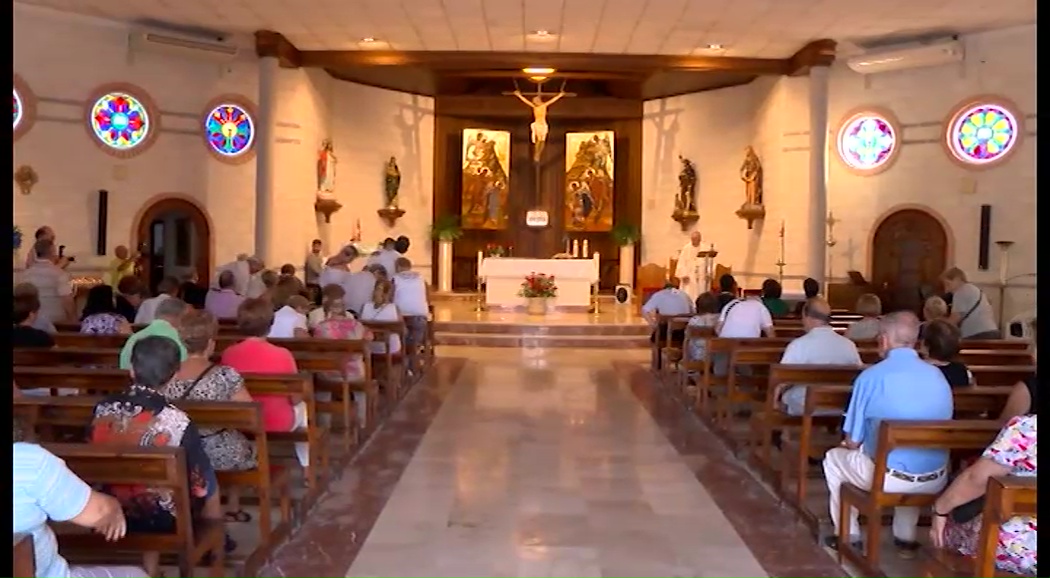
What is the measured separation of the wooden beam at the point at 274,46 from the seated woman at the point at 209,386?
11.0 meters

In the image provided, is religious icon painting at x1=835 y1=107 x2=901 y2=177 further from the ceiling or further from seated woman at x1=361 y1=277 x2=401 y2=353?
seated woman at x1=361 y1=277 x2=401 y2=353

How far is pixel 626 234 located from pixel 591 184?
1.58 meters

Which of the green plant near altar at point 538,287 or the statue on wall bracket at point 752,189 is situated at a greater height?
the statue on wall bracket at point 752,189

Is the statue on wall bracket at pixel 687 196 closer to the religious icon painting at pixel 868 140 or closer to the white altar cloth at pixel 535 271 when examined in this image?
the white altar cloth at pixel 535 271

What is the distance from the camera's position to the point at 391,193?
64.4ft

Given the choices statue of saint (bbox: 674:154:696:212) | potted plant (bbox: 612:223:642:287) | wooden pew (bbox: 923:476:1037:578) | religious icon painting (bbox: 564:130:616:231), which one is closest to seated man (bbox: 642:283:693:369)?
wooden pew (bbox: 923:476:1037:578)

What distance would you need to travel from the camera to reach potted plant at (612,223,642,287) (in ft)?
67.1

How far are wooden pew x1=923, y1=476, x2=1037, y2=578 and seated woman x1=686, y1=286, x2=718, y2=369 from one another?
5.47 m

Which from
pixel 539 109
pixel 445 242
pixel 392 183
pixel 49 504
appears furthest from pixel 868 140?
pixel 49 504

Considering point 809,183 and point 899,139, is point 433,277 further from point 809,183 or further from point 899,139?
point 899,139

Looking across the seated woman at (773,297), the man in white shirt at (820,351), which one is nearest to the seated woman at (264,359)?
the man in white shirt at (820,351)

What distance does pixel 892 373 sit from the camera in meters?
4.63

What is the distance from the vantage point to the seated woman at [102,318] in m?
7.62

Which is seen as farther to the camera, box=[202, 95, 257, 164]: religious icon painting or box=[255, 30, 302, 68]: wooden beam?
box=[202, 95, 257, 164]: religious icon painting
